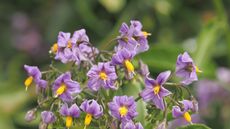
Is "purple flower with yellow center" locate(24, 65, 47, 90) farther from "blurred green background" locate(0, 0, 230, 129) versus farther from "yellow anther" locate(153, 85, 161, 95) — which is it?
"blurred green background" locate(0, 0, 230, 129)

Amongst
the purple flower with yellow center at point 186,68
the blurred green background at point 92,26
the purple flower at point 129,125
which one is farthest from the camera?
the blurred green background at point 92,26

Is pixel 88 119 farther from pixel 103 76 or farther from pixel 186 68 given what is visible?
pixel 186 68

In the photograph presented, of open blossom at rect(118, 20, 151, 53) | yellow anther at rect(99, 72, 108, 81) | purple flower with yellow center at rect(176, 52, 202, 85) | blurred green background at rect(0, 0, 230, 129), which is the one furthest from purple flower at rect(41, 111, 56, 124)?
blurred green background at rect(0, 0, 230, 129)

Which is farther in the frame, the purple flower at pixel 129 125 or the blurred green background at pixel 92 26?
the blurred green background at pixel 92 26

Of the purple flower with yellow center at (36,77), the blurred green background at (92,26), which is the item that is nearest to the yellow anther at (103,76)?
the purple flower with yellow center at (36,77)

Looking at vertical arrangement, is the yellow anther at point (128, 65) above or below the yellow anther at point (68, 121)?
above

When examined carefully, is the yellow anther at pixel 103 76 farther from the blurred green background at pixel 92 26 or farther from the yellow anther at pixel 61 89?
the blurred green background at pixel 92 26
